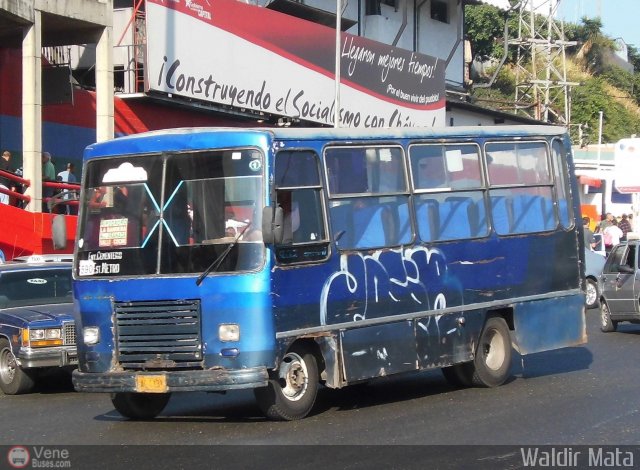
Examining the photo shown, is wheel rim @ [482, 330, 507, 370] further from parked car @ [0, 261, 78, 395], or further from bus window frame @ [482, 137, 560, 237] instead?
parked car @ [0, 261, 78, 395]

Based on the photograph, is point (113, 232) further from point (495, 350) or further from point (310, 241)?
point (495, 350)

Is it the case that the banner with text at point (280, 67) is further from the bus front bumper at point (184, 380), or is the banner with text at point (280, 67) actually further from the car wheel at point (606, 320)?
the bus front bumper at point (184, 380)

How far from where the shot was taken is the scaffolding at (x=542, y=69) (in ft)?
192

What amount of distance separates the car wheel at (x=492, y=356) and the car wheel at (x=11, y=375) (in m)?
5.66

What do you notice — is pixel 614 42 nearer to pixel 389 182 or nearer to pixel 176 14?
pixel 176 14

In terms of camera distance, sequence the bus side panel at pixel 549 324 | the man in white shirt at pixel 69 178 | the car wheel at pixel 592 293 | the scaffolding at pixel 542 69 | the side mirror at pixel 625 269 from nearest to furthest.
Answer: the bus side panel at pixel 549 324
the side mirror at pixel 625 269
the man in white shirt at pixel 69 178
the car wheel at pixel 592 293
the scaffolding at pixel 542 69

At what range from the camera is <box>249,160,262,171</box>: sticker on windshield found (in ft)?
Result: 34.9

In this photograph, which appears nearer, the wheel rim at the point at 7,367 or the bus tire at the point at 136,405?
the bus tire at the point at 136,405

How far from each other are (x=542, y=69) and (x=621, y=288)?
54.4 m

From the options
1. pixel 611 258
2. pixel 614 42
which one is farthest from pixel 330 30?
pixel 614 42

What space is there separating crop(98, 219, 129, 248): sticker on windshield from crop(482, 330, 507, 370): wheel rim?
482 cm

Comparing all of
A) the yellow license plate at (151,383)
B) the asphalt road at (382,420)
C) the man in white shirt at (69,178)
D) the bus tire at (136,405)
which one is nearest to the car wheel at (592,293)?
the asphalt road at (382,420)

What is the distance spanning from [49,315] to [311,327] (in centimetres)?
480

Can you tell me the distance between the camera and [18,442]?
33.8ft
